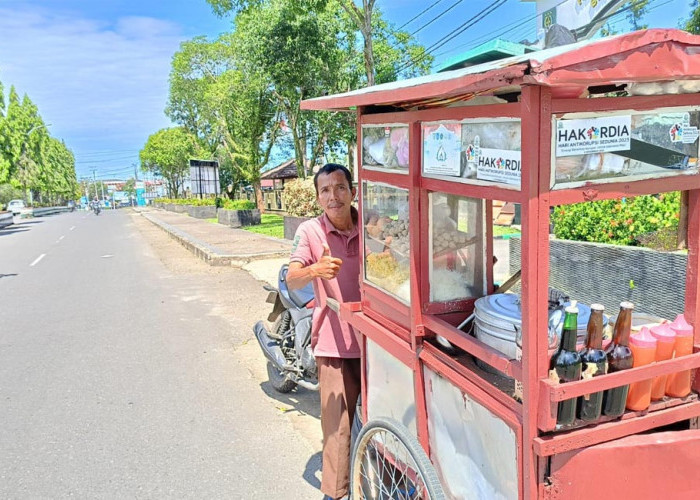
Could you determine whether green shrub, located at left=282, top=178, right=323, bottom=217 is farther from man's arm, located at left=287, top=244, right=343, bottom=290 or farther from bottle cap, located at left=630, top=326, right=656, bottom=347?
bottle cap, located at left=630, top=326, right=656, bottom=347

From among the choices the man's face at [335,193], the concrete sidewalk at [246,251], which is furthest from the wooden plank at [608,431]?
the concrete sidewalk at [246,251]

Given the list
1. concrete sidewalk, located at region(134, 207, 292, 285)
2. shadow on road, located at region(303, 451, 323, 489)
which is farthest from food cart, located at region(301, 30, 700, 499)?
concrete sidewalk, located at region(134, 207, 292, 285)

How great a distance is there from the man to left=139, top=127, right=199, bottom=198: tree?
37.3m

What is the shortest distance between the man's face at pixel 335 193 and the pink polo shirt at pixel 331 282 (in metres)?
0.08

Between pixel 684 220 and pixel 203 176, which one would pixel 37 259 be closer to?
pixel 684 220

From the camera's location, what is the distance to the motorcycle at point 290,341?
402 cm

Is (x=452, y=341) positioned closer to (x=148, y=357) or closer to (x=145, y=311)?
(x=148, y=357)

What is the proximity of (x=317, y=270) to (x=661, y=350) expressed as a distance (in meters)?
1.43

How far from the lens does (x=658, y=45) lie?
1396mm

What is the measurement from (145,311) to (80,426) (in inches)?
142

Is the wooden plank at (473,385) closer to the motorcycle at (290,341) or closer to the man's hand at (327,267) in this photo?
the man's hand at (327,267)

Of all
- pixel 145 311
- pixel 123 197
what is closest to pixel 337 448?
pixel 145 311

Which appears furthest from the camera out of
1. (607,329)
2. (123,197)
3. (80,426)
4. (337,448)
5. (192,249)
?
(123,197)

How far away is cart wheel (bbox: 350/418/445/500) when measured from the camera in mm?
1951
